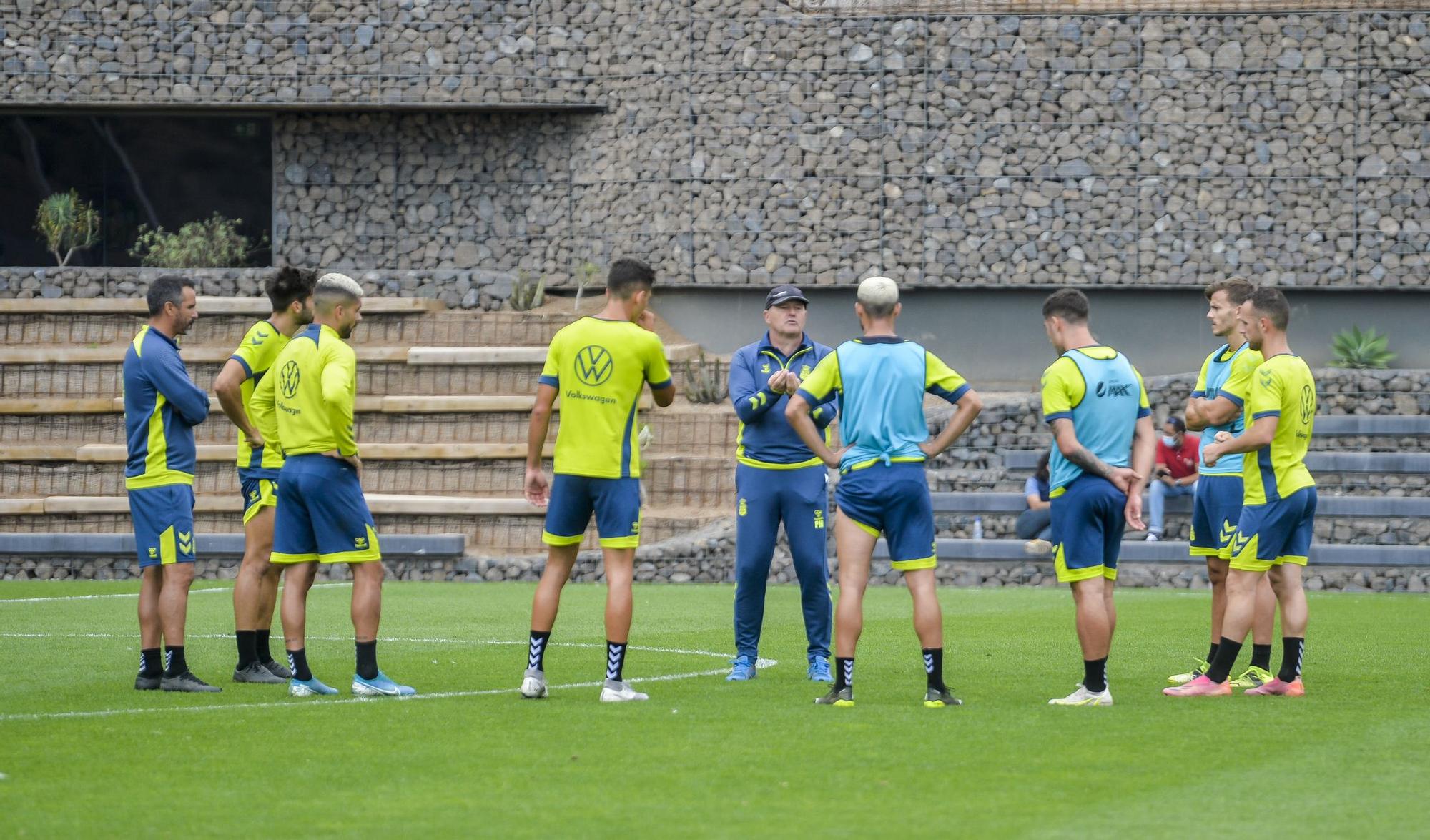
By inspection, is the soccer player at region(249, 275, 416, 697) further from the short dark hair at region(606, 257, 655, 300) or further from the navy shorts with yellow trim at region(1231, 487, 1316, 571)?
the navy shorts with yellow trim at region(1231, 487, 1316, 571)

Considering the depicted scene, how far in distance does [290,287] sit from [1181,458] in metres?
13.8

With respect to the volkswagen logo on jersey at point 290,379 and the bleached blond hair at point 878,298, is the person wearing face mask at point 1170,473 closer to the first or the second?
the bleached blond hair at point 878,298

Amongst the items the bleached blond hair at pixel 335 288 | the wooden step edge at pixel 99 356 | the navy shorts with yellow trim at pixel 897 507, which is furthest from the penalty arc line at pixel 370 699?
the wooden step edge at pixel 99 356

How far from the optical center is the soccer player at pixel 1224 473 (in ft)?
32.1

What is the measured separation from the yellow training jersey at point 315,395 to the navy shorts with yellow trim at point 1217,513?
489 cm

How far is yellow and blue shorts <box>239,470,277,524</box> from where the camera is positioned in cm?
1014

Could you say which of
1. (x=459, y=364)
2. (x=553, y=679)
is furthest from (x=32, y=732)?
(x=459, y=364)

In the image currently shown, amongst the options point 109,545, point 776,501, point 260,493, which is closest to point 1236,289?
point 776,501

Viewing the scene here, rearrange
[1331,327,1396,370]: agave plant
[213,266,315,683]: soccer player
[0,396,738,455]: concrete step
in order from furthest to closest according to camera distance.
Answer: [1331,327,1396,370]: agave plant
[0,396,738,455]: concrete step
[213,266,315,683]: soccer player

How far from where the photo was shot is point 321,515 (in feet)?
30.3

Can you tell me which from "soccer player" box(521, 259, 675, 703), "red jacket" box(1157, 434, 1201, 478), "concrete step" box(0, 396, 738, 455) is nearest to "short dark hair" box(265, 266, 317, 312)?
"soccer player" box(521, 259, 675, 703)

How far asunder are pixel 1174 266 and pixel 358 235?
13.4m

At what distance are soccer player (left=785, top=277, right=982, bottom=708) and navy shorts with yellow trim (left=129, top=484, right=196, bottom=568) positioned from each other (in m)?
3.65

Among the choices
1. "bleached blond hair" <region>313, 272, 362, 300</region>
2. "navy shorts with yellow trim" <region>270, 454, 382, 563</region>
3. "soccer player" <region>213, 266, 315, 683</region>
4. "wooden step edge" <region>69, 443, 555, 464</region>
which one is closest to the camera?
"navy shorts with yellow trim" <region>270, 454, 382, 563</region>
